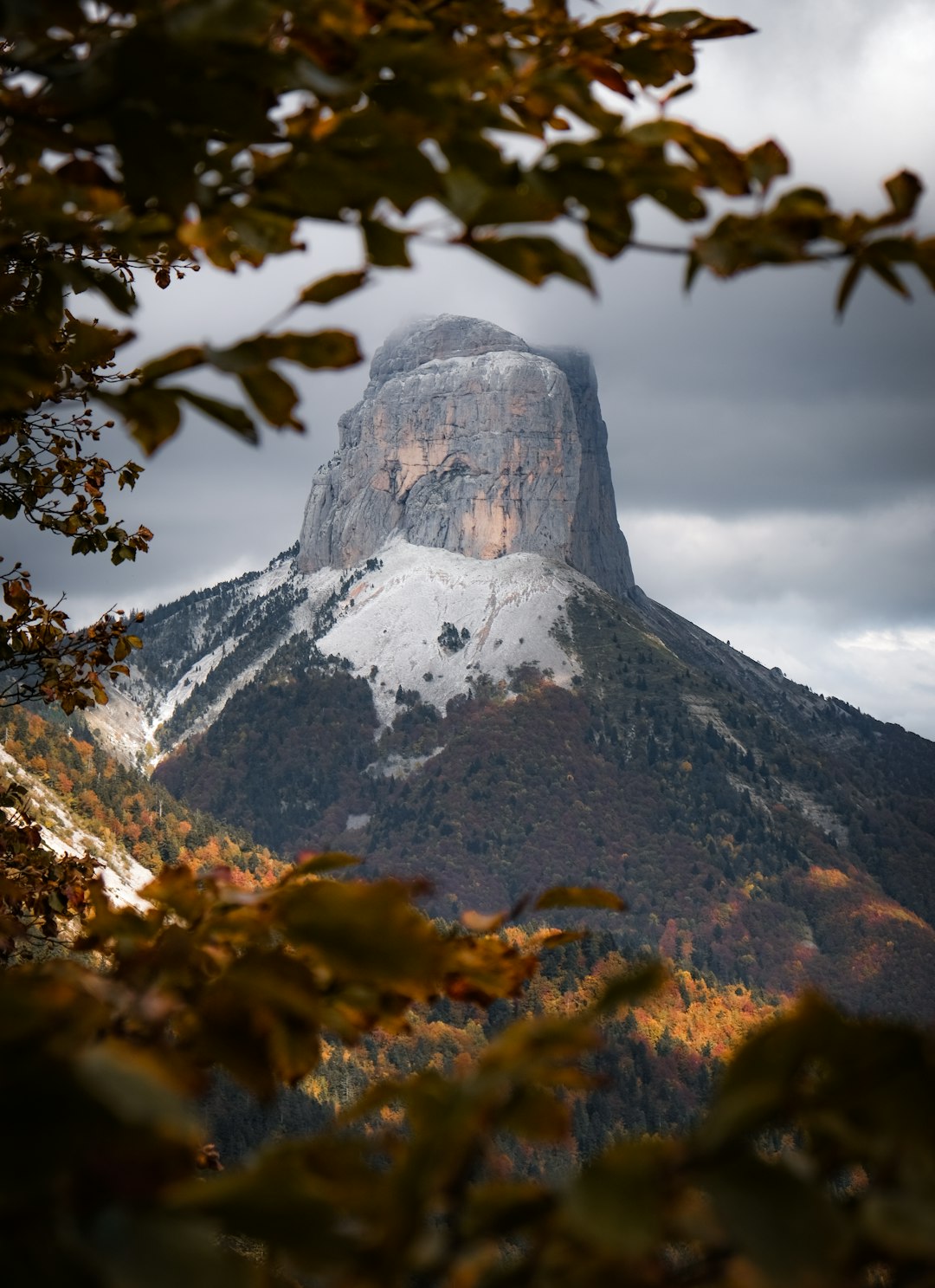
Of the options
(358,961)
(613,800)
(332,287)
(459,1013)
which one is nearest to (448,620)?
(613,800)

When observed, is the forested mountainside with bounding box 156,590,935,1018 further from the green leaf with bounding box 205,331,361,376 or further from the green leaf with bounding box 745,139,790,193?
the green leaf with bounding box 205,331,361,376

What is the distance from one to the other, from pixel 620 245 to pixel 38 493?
4048mm

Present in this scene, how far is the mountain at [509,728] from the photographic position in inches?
5797

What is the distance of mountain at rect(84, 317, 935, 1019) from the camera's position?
147m

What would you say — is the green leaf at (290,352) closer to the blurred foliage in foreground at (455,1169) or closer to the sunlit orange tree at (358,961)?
the sunlit orange tree at (358,961)

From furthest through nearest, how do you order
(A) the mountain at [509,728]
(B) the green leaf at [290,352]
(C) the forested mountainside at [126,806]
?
(A) the mountain at [509,728], (C) the forested mountainside at [126,806], (B) the green leaf at [290,352]

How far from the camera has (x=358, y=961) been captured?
98 cm

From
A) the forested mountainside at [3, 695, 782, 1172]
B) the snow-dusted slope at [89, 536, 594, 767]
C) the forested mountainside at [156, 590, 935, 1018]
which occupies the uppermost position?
the snow-dusted slope at [89, 536, 594, 767]

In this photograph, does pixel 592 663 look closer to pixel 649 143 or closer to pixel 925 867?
pixel 925 867

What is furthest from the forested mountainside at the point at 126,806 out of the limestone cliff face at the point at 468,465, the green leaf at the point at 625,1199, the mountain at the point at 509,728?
the green leaf at the point at 625,1199

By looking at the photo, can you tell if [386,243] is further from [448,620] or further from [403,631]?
[403,631]

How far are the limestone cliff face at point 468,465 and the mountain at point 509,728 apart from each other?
1.43 ft

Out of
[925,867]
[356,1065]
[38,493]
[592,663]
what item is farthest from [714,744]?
[38,493]

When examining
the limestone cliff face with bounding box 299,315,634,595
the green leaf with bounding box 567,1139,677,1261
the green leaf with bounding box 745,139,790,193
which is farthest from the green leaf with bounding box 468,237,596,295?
the limestone cliff face with bounding box 299,315,634,595
